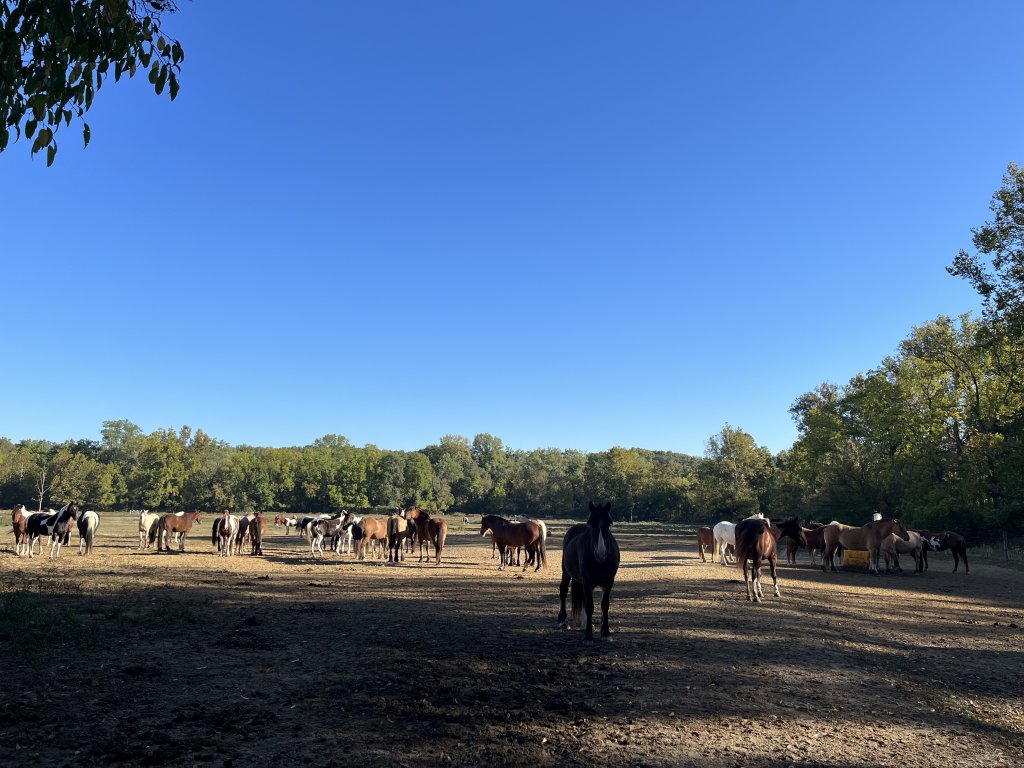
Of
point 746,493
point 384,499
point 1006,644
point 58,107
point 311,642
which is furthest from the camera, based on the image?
point 384,499

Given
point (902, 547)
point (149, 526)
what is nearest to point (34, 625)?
point (149, 526)

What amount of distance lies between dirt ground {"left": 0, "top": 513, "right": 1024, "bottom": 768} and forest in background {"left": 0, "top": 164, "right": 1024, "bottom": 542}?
23.2m

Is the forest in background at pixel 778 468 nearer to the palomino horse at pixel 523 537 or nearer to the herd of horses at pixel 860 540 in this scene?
the herd of horses at pixel 860 540

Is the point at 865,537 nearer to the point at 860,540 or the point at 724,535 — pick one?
the point at 860,540

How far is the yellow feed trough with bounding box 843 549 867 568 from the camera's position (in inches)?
993

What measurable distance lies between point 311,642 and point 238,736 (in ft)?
13.4

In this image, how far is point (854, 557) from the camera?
25422 millimetres

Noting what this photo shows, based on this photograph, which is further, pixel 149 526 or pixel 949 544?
pixel 149 526

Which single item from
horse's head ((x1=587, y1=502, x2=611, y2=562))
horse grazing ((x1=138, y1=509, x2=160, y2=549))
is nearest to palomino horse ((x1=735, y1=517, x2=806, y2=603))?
horse's head ((x1=587, y1=502, x2=611, y2=562))

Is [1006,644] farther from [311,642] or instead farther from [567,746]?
[311,642]

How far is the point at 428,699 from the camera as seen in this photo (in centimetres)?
650

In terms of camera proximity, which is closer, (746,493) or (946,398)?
(946,398)

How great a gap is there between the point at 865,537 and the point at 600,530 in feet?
67.3

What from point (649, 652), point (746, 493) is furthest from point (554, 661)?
point (746, 493)
